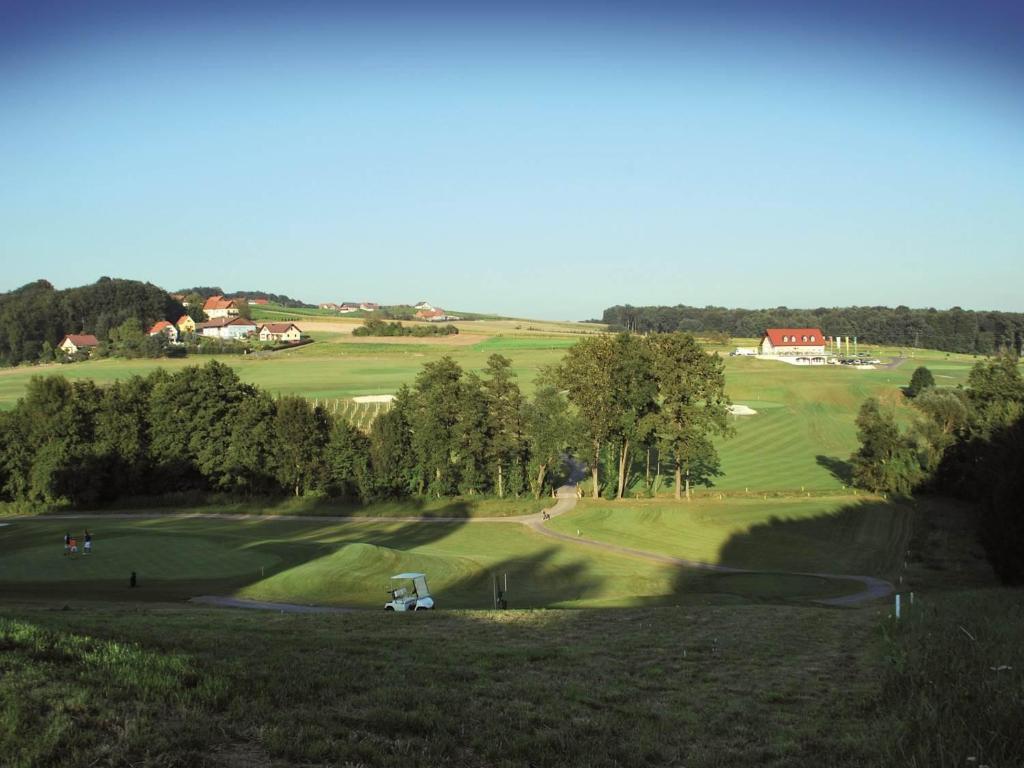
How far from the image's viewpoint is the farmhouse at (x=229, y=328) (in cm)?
14275

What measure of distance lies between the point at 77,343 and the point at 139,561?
113 m

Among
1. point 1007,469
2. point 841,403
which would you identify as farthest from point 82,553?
point 841,403

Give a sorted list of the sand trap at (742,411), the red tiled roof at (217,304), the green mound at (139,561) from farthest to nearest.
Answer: the red tiled roof at (217,304), the sand trap at (742,411), the green mound at (139,561)

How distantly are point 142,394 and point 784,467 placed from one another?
55.7m

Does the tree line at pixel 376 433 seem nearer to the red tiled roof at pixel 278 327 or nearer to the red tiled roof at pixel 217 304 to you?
the red tiled roof at pixel 278 327

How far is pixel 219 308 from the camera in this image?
176 m

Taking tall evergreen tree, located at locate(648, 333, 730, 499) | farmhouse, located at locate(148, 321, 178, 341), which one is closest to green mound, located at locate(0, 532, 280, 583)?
tall evergreen tree, located at locate(648, 333, 730, 499)

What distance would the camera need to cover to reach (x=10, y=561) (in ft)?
112

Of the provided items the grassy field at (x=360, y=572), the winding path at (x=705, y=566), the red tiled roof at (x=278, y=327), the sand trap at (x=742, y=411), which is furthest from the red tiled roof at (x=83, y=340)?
the winding path at (x=705, y=566)

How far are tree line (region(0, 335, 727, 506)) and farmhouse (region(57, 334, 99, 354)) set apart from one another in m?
73.0

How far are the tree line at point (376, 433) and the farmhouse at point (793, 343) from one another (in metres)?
99.4

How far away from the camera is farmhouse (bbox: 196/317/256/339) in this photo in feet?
468

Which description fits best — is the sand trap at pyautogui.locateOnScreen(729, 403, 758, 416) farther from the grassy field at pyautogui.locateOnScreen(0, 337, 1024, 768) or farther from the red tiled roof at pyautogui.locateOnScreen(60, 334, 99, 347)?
the red tiled roof at pyautogui.locateOnScreen(60, 334, 99, 347)

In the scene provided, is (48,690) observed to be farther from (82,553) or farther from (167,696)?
(82,553)
